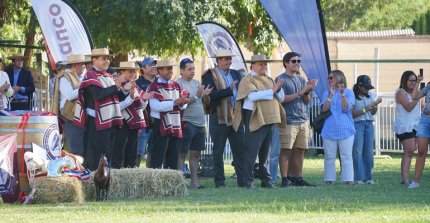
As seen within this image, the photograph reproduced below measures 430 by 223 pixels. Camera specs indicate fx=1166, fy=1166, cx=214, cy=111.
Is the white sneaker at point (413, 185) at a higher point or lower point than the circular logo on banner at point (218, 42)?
lower

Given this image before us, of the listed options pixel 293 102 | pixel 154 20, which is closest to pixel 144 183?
pixel 293 102

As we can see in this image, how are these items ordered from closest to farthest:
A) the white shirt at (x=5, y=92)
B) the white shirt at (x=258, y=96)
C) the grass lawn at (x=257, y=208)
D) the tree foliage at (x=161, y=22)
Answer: the grass lawn at (x=257, y=208) → the white shirt at (x=258, y=96) → the white shirt at (x=5, y=92) → the tree foliage at (x=161, y=22)

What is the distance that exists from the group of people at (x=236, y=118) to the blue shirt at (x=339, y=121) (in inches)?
0.6

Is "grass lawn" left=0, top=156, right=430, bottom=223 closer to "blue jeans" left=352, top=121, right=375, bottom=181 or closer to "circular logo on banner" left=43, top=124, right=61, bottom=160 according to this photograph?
"circular logo on banner" left=43, top=124, right=61, bottom=160

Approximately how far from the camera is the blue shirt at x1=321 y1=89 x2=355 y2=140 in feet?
57.0

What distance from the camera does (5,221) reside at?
11.4 m

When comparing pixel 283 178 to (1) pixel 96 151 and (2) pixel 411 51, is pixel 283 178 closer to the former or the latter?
(1) pixel 96 151

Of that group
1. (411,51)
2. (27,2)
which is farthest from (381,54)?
(27,2)

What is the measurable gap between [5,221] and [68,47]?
609 centimetres

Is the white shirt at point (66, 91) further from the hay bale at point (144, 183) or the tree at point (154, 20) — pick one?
the tree at point (154, 20)

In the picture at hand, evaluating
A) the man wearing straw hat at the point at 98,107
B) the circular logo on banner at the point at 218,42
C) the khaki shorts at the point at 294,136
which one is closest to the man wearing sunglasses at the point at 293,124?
the khaki shorts at the point at 294,136

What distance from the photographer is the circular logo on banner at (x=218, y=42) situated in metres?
19.2

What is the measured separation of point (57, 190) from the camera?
1355cm

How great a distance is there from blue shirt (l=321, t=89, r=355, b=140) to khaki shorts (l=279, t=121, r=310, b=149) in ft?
1.71
